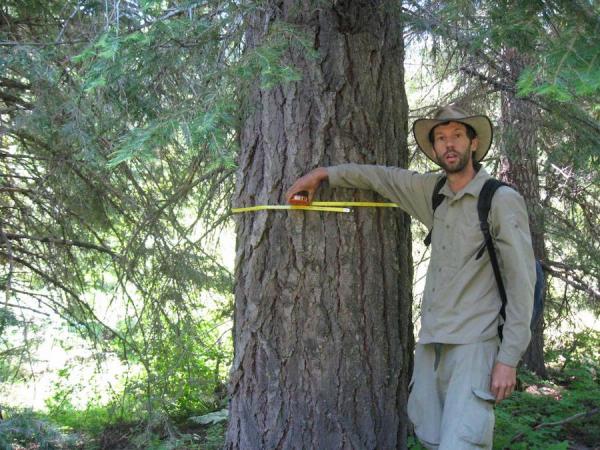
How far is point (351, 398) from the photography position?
131 inches

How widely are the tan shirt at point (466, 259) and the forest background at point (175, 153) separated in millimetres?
622

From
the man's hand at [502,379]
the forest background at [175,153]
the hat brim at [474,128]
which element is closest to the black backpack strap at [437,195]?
the hat brim at [474,128]

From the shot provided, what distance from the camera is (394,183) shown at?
3.35 m

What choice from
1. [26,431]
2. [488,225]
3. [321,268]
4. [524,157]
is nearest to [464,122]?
[488,225]

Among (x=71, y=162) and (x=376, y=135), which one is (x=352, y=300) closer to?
(x=376, y=135)

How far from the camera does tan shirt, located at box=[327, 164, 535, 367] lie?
9.58 ft

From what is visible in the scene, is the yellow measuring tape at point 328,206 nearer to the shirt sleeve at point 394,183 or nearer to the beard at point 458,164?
the shirt sleeve at point 394,183

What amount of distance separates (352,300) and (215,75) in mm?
1320

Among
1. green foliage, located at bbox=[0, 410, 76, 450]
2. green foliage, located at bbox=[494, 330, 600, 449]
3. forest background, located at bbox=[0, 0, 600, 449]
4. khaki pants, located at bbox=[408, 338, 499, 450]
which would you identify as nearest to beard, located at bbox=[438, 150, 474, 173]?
forest background, located at bbox=[0, 0, 600, 449]

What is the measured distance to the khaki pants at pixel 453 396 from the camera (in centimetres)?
292

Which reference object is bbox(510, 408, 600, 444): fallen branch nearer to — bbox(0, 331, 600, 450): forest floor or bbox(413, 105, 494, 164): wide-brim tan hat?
bbox(0, 331, 600, 450): forest floor

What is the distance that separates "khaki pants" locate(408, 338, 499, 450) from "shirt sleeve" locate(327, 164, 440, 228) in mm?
723

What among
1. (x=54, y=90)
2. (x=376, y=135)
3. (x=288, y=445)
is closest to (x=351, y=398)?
(x=288, y=445)

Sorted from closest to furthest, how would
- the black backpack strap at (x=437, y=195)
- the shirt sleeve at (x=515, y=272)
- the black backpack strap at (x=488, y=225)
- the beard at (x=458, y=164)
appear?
1. the shirt sleeve at (x=515, y=272)
2. the black backpack strap at (x=488, y=225)
3. the beard at (x=458, y=164)
4. the black backpack strap at (x=437, y=195)
